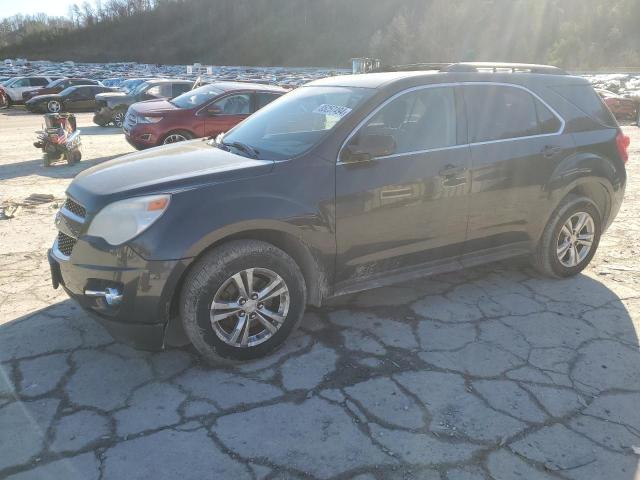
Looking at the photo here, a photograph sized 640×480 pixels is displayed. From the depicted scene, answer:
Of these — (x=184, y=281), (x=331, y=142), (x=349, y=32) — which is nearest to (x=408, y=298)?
(x=331, y=142)

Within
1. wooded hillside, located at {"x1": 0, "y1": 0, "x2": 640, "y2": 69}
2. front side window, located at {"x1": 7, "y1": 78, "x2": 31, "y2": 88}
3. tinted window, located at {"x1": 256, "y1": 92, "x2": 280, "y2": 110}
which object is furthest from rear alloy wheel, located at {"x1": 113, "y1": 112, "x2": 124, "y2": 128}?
wooded hillside, located at {"x1": 0, "y1": 0, "x2": 640, "y2": 69}

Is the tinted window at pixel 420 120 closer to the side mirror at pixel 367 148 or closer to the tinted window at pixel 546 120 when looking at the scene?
the side mirror at pixel 367 148

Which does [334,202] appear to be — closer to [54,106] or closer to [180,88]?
[180,88]

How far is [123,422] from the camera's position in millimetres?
2779

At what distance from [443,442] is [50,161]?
32.6 feet

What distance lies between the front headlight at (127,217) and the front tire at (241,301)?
1.23 feet

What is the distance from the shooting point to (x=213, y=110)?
1036cm

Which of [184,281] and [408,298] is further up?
[184,281]

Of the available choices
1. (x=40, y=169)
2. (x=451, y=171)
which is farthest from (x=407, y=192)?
(x=40, y=169)

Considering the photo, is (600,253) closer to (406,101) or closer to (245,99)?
(406,101)

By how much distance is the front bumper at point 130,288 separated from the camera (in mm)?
2961

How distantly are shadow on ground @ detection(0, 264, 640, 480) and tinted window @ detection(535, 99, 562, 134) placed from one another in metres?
1.44

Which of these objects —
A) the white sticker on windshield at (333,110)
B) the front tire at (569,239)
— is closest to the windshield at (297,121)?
the white sticker on windshield at (333,110)

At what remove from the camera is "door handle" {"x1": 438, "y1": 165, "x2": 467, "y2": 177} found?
3789 millimetres
